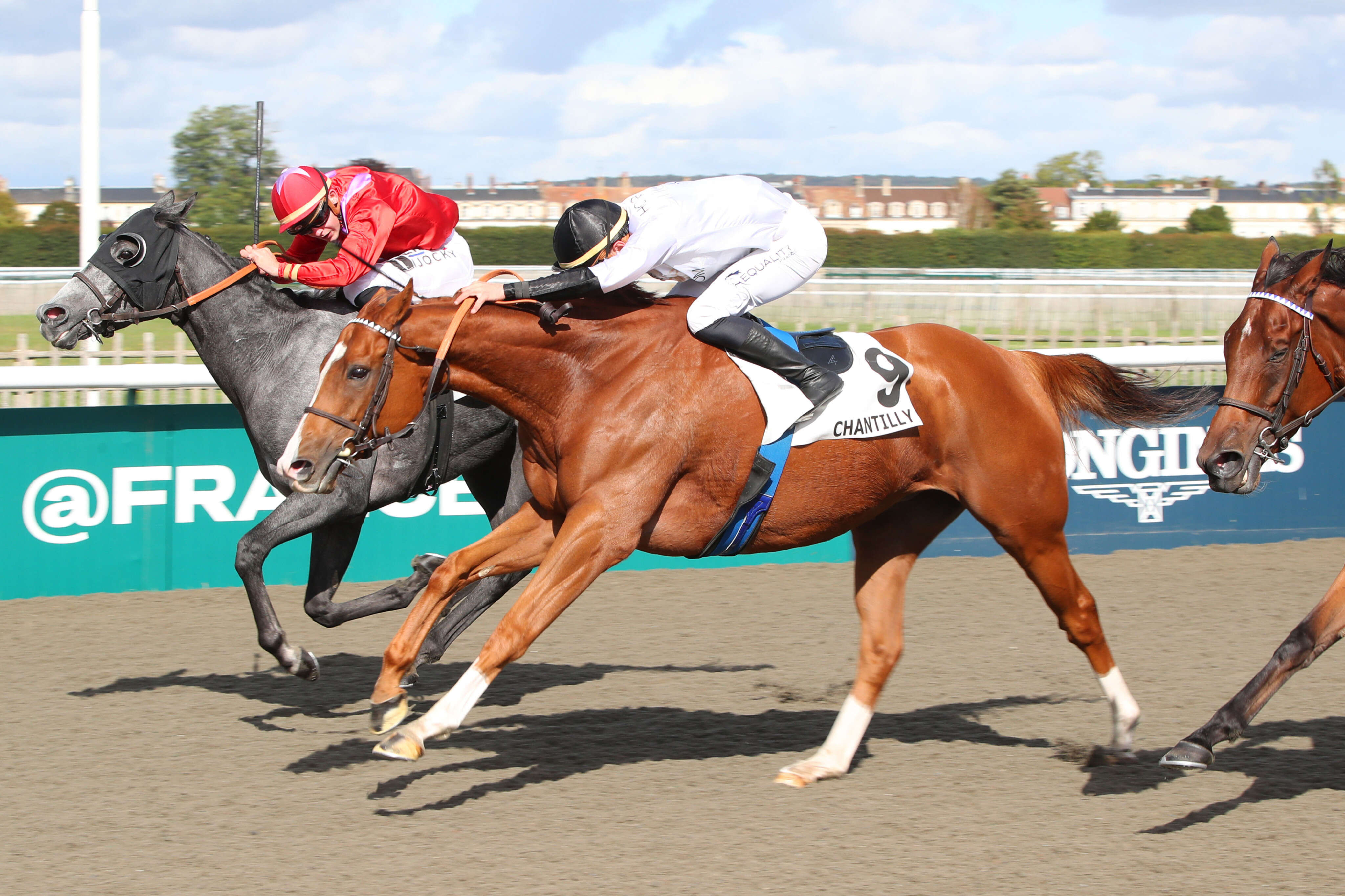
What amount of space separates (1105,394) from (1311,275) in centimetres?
102

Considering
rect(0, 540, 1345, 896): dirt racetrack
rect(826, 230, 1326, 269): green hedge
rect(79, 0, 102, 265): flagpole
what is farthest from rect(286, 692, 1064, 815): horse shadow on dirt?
rect(826, 230, 1326, 269): green hedge

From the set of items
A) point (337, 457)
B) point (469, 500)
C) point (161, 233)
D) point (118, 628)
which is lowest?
point (118, 628)

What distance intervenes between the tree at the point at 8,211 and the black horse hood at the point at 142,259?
119ft

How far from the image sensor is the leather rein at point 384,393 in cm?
383

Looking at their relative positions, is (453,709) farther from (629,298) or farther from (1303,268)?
(1303,268)

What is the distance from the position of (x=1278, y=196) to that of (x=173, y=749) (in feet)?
337

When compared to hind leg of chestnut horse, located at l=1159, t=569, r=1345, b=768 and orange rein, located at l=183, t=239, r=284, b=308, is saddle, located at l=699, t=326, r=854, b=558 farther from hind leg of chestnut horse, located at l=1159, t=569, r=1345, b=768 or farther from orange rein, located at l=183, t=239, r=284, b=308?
orange rein, located at l=183, t=239, r=284, b=308

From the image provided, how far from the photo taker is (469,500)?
25.3ft

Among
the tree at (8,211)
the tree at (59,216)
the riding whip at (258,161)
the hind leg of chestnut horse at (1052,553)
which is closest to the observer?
the hind leg of chestnut horse at (1052,553)

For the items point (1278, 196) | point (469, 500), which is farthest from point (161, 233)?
point (1278, 196)

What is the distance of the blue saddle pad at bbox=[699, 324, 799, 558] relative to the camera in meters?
A: 4.21

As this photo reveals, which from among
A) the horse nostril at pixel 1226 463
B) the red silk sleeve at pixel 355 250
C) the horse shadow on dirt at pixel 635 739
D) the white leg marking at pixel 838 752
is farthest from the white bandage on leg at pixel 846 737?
the red silk sleeve at pixel 355 250

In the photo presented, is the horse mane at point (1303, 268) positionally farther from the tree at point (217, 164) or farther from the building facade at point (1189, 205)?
the building facade at point (1189, 205)

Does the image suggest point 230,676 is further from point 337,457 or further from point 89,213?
point 89,213
